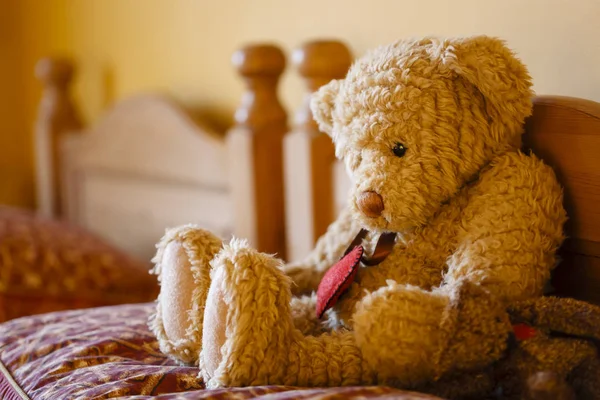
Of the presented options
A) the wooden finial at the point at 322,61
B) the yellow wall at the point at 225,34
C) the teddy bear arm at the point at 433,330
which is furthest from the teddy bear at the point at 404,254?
the wooden finial at the point at 322,61

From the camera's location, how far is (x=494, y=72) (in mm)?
757

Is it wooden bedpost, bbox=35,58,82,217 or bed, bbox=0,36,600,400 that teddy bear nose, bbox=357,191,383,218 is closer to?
bed, bbox=0,36,600,400

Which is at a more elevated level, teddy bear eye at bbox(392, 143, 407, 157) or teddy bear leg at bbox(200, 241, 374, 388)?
teddy bear eye at bbox(392, 143, 407, 157)

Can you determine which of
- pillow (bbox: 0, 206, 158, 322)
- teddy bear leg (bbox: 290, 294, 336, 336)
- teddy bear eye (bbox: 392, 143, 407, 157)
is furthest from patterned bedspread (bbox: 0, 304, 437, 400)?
pillow (bbox: 0, 206, 158, 322)

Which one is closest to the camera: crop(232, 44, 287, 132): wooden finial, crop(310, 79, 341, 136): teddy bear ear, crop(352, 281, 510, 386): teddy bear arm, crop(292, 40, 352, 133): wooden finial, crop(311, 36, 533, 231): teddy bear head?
crop(352, 281, 510, 386): teddy bear arm

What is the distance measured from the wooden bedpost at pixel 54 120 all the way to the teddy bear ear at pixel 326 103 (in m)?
1.46

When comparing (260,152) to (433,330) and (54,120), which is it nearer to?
(433,330)

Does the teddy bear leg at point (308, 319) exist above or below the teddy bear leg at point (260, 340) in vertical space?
below

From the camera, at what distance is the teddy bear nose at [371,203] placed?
78cm

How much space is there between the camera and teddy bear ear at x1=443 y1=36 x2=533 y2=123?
0.76 meters

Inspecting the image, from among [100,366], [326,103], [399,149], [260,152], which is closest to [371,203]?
[399,149]

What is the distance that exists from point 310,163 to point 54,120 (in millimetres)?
1193

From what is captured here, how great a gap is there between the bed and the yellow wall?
0.14 meters

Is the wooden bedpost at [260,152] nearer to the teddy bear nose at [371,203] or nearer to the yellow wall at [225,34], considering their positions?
the yellow wall at [225,34]
